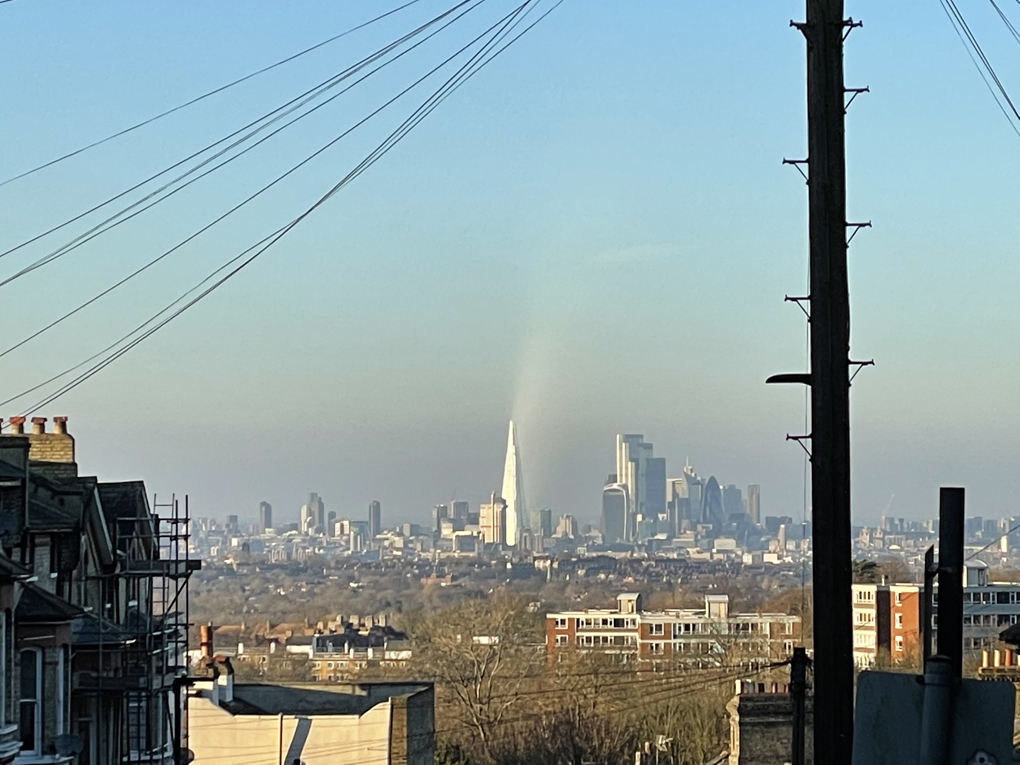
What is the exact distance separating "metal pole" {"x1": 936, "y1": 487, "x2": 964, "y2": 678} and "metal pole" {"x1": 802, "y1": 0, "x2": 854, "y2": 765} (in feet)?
15.5

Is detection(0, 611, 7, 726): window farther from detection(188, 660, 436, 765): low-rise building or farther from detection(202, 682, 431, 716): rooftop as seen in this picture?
detection(202, 682, 431, 716): rooftop

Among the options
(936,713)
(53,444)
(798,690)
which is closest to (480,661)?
(53,444)

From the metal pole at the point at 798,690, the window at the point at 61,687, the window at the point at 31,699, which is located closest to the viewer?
the metal pole at the point at 798,690

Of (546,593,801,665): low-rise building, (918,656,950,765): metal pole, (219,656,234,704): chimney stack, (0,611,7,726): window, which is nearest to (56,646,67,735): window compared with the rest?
(0,611,7,726): window

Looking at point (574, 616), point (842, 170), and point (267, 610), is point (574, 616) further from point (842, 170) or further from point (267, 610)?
point (842, 170)

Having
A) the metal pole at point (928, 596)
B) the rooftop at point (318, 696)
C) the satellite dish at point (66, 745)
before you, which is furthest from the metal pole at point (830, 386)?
the rooftop at point (318, 696)

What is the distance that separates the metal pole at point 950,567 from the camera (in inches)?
248

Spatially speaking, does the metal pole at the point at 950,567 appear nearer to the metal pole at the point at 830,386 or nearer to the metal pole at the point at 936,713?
the metal pole at the point at 936,713

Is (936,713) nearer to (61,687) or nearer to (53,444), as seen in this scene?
(61,687)

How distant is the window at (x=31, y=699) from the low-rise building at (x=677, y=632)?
56041 millimetres

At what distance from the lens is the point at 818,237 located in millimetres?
11648

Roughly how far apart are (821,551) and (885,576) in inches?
4923

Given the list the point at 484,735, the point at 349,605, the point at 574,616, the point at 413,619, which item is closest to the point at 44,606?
the point at 484,735

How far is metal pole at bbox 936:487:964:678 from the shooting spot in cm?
630
